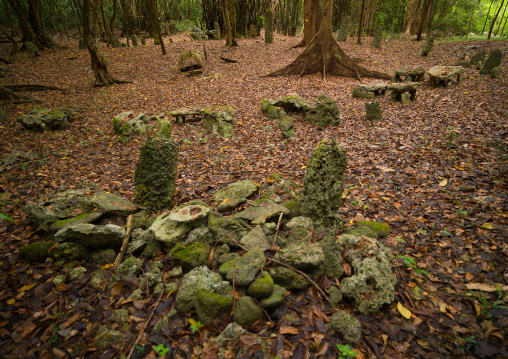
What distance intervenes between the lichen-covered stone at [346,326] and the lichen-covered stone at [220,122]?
556 centimetres

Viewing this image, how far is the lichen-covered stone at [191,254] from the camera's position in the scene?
2873mm

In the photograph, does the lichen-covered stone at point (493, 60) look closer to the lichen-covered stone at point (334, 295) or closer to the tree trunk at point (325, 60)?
the tree trunk at point (325, 60)

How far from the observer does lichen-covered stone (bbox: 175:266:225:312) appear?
8.18ft

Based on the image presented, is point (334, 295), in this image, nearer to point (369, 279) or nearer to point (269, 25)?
point (369, 279)

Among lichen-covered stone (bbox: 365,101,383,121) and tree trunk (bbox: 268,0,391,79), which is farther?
tree trunk (bbox: 268,0,391,79)

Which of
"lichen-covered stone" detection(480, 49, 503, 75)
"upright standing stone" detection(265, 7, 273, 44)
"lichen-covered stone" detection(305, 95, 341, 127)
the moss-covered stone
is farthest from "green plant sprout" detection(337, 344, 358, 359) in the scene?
"upright standing stone" detection(265, 7, 273, 44)

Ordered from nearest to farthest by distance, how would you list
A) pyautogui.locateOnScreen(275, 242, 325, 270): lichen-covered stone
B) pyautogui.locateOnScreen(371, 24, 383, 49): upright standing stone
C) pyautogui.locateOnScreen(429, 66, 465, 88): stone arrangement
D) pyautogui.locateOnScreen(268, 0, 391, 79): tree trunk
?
pyautogui.locateOnScreen(275, 242, 325, 270): lichen-covered stone, pyautogui.locateOnScreen(429, 66, 465, 88): stone arrangement, pyautogui.locateOnScreen(268, 0, 391, 79): tree trunk, pyautogui.locateOnScreen(371, 24, 383, 49): upright standing stone

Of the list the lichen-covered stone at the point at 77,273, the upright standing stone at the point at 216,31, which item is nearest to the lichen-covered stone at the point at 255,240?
the lichen-covered stone at the point at 77,273

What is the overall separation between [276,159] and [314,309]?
385 cm

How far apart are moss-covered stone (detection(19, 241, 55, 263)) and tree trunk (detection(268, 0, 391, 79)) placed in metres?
10.9

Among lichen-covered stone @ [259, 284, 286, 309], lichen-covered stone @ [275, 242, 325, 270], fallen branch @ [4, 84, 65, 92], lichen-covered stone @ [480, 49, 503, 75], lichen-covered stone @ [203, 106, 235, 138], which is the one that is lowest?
lichen-covered stone @ [259, 284, 286, 309]

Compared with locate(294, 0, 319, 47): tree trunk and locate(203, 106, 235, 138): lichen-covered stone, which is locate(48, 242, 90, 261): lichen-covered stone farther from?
locate(294, 0, 319, 47): tree trunk

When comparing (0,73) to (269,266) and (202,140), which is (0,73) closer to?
(202,140)

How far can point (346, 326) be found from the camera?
229 cm
